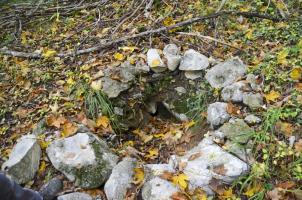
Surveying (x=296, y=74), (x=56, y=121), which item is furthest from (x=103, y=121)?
(x=296, y=74)

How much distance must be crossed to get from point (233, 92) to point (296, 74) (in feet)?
2.16

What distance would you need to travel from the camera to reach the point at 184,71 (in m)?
4.13

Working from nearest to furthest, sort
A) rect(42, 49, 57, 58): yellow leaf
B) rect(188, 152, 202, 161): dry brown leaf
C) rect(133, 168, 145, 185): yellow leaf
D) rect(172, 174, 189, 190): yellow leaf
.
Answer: rect(172, 174, 189, 190): yellow leaf → rect(133, 168, 145, 185): yellow leaf → rect(188, 152, 202, 161): dry brown leaf → rect(42, 49, 57, 58): yellow leaf

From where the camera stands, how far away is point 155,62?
13.4 feet

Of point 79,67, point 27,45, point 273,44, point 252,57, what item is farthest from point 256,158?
point 27,45

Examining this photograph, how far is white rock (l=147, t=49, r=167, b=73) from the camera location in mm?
4077

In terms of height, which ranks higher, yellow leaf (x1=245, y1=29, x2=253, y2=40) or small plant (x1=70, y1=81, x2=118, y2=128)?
yellow leaf (x1=245, y1=29, x2=253, y2=40)

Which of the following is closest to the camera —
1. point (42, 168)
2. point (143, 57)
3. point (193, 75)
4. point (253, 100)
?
point (42, 168)

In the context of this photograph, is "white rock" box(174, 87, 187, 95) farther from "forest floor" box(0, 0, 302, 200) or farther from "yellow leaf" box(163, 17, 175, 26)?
"yellow leaf" box(163, 17, 175, 26)

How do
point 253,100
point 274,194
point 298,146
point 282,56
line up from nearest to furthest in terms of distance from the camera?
point 274,194 → point 298,146 → point 253,100 → point 282,56

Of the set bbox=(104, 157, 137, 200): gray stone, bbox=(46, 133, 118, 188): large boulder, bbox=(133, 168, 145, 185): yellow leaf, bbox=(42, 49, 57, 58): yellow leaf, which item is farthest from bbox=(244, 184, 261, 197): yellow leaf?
bbox=(42, 49, 57, 58): yellow leaf

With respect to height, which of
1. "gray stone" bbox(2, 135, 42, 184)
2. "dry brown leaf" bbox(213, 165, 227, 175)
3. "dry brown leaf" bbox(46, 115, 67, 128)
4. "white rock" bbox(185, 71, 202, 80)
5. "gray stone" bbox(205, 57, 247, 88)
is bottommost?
"dry brown leaf" bbox(213, 165, 227, 175)

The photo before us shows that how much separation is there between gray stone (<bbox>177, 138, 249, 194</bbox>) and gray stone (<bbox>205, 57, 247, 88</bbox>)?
0.81m

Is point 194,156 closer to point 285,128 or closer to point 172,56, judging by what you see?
point 285,128
